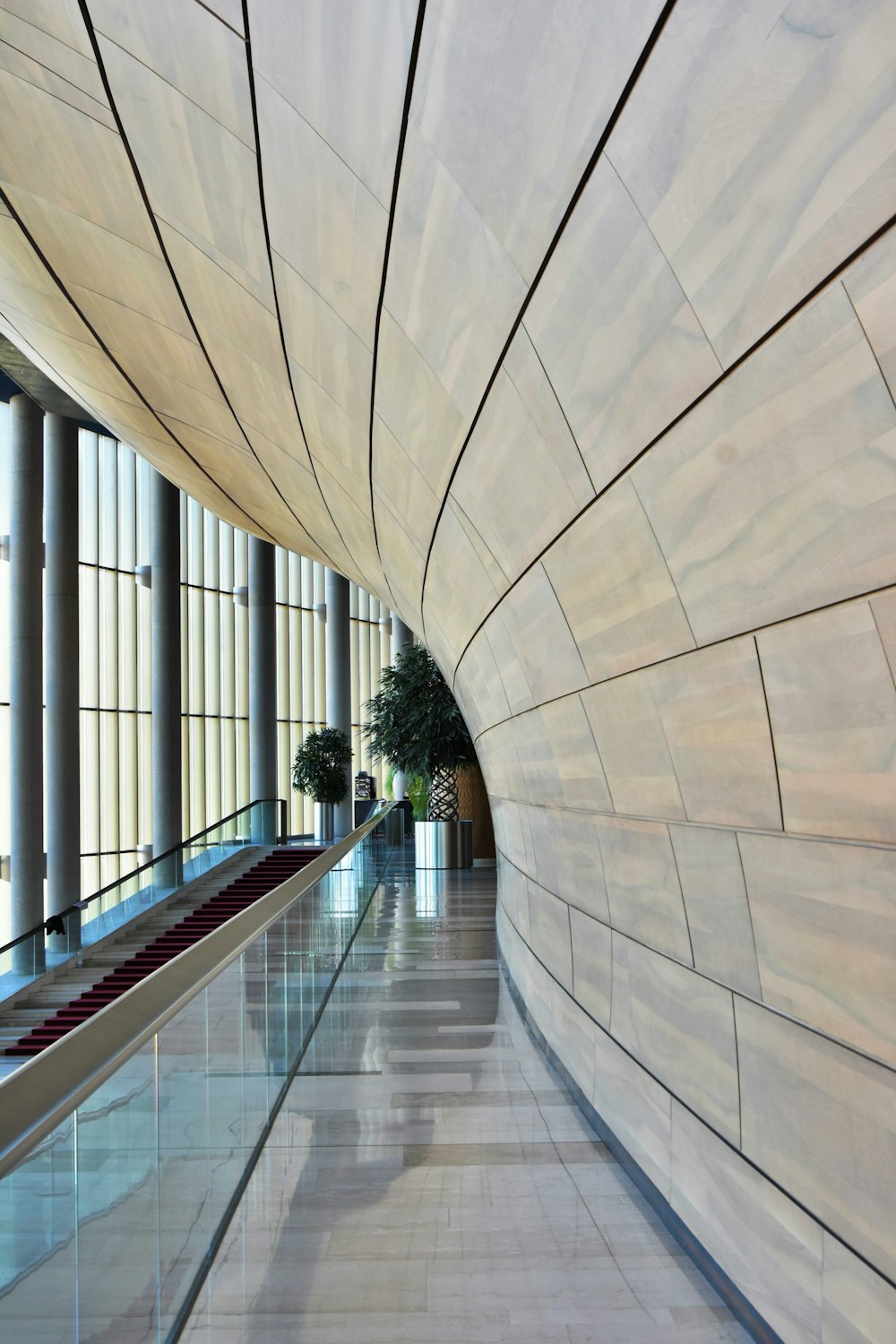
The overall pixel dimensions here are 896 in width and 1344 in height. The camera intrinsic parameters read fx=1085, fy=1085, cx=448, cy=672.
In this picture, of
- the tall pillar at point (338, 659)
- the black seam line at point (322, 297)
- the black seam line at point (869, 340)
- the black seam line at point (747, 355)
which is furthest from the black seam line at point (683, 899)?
the tall pillar at point (338, 659)

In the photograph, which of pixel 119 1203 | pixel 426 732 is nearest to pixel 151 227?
pixel 119 1203

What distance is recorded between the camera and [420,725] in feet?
59.9

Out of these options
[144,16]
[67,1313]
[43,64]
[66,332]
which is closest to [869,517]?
[67,1313]

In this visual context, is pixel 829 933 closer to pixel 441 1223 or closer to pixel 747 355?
pixel 747 355

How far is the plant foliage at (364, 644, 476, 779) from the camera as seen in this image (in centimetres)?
1820

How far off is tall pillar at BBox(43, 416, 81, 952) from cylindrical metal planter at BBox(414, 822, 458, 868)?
561cm

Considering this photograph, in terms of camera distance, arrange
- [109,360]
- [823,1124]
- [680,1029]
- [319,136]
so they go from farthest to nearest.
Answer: [109,360]
[680,1029]
[319,136]
[823,1124]

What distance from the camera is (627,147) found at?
2260mm

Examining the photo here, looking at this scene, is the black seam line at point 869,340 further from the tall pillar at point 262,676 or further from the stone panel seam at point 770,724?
the tall pillar at point 262,676

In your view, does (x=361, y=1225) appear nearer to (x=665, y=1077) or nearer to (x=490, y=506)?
(x=665, y=1077)

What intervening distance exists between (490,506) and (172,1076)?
8.38 ft

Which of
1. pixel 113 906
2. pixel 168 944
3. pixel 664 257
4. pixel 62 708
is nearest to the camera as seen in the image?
pixel 664 257

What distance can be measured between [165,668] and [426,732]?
5.81 m

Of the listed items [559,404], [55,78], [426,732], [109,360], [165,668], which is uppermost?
[109,360]
